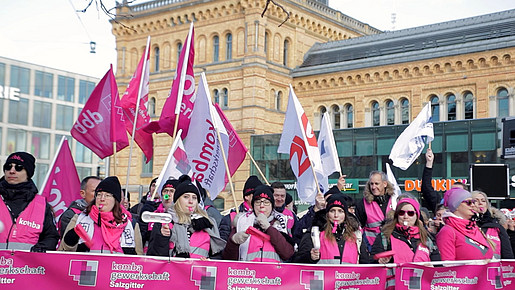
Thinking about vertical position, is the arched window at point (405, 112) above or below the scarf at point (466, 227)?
above

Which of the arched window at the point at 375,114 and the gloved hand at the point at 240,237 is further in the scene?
the arched window at the point at 375,114

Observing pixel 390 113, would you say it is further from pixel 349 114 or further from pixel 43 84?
pixel 43 84

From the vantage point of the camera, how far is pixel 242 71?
3700 cm

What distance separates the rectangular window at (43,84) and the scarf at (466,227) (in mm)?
62907

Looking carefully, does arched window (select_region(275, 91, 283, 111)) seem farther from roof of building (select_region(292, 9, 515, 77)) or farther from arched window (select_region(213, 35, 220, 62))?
arched window (select_region(213, 35, 220, 62))

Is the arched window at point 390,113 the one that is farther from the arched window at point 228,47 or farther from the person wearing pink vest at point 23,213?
the person wearing pink vest at point 23,213

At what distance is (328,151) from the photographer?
11.6 meters

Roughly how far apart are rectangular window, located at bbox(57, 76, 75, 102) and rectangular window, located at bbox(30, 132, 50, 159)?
14.4 ft

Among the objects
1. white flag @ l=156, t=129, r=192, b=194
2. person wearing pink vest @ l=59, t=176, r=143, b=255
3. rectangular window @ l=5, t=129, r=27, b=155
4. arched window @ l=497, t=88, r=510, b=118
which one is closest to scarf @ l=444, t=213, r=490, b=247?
person wearing pink vest @ l=59, t=176, r=143, b=255

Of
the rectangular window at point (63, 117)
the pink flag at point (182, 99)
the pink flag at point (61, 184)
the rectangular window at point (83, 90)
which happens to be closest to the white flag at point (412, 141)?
the pink flag at point (182, 99)

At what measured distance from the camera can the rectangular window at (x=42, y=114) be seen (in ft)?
212

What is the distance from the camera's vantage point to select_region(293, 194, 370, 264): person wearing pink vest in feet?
19.8

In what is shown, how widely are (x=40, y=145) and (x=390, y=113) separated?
137 ft

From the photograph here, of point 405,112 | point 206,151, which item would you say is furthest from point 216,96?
point 206,151
